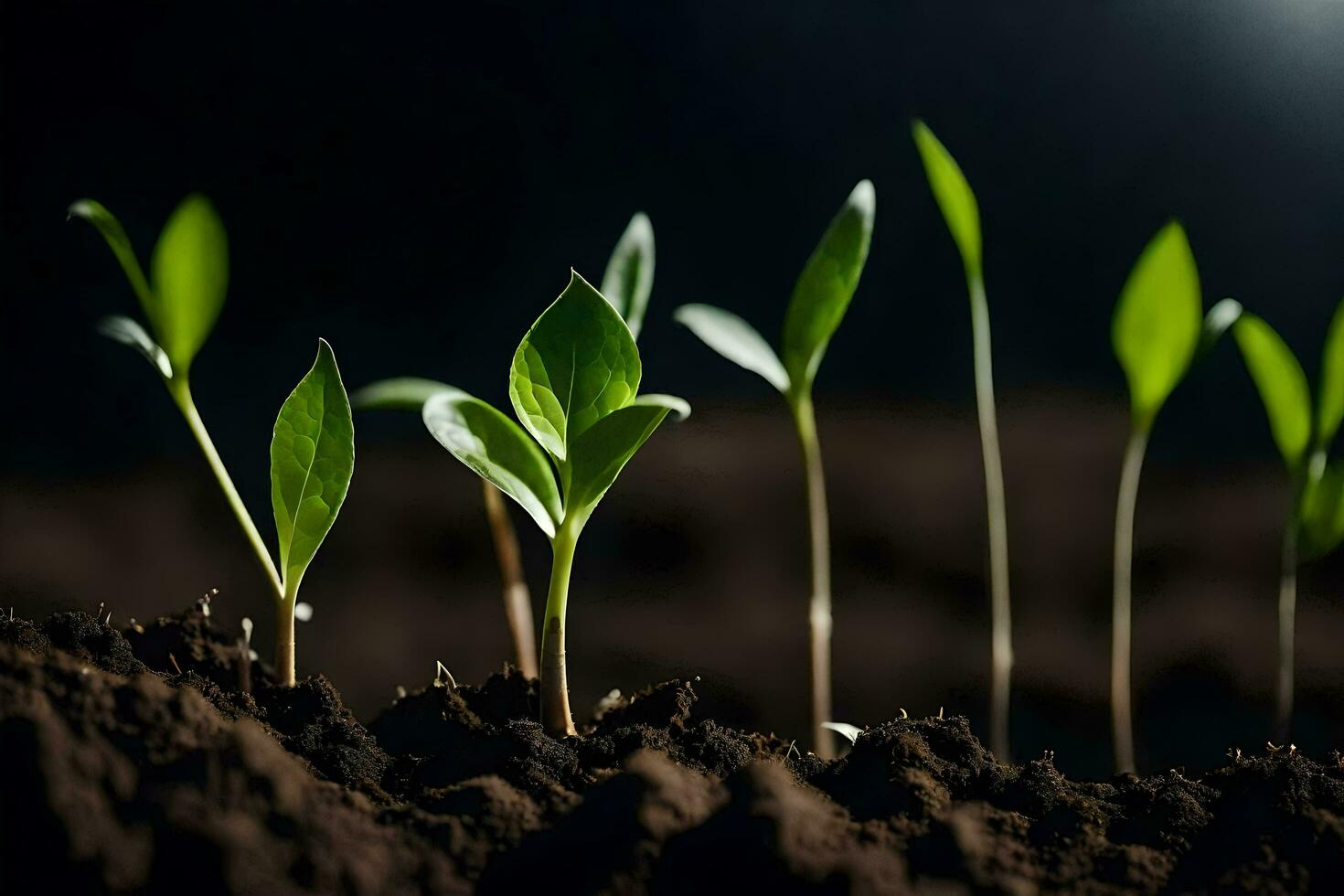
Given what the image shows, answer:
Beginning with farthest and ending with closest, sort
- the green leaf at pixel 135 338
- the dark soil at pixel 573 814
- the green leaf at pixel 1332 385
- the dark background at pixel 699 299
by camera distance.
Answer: the dark background at pixel 699 299 < the green leaf at pixel 1332 385 < the green leaf at pixel 135 338 < the dark soil at pixel 573 814

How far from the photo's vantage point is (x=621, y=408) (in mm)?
502

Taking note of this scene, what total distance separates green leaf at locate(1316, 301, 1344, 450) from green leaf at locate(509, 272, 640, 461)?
1.69 ft

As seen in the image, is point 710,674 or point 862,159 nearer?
point 710,674

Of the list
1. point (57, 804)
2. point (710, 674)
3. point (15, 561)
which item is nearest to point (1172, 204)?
point (710, 674)

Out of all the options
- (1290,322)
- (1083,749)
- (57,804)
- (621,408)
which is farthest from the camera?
(1290,322)

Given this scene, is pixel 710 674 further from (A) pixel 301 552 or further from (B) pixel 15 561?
(B) pixel 15 561

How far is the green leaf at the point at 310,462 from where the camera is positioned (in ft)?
1.90

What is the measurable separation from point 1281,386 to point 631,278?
47cm

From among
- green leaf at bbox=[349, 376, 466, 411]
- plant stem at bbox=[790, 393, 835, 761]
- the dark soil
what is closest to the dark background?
plant stem at bbox=[790, 393, 835, 761]

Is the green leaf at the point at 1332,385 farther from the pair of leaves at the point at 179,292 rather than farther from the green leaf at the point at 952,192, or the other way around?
the pair of leaves at the point at 179,292

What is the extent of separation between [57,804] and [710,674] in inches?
31.0

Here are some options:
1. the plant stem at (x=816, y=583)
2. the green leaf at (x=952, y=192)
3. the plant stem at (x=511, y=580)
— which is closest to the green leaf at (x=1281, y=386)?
the green leaf at (x=952, y=192)

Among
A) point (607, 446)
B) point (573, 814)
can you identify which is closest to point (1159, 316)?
point (607, 446)

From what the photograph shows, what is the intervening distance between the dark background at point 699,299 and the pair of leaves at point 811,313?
0.53 meters
